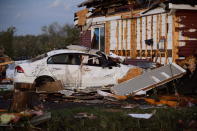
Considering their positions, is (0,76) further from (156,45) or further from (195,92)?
(195,92)

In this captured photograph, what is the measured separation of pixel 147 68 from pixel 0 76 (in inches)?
353

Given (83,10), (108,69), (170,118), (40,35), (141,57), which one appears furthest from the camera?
(40,35)

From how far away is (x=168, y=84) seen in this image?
12.6 meters

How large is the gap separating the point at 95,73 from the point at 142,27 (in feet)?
15.3

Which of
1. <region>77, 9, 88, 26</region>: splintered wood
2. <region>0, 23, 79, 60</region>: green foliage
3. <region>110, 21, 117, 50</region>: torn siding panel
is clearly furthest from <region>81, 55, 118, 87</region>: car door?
<region>0, 23, 79, 60</region>: green foliage

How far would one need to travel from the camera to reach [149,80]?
1164 centimetres

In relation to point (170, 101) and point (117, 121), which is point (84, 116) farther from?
point (170, 101)

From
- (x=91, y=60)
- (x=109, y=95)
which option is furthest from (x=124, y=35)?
(x=109, y=95)

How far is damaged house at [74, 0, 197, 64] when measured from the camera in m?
13.7

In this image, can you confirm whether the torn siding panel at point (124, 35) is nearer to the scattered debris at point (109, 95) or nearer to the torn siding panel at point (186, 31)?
the torn siding panel at point (186, 31)

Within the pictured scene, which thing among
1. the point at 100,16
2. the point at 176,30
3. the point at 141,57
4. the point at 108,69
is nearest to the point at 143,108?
the point at 108,69

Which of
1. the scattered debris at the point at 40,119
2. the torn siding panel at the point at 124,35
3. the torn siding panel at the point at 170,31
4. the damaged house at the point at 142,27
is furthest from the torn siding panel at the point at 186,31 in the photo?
the scattered debris at the point at 40,119

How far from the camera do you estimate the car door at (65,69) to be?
466 inches

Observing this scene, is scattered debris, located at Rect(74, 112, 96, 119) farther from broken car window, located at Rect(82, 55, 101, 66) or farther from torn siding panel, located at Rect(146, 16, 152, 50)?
torn siding panel, located at Rect(146, 16, 152, 50)
